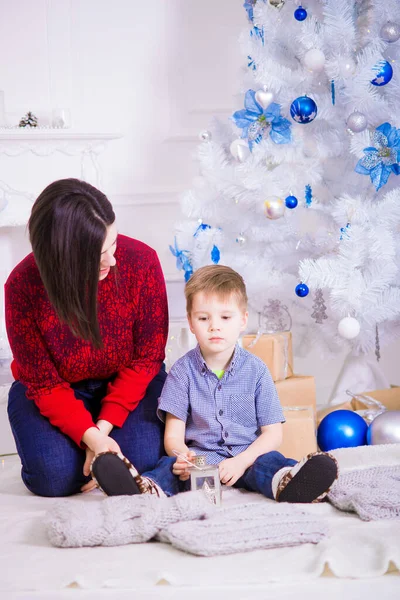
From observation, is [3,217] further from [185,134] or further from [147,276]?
[147,276]

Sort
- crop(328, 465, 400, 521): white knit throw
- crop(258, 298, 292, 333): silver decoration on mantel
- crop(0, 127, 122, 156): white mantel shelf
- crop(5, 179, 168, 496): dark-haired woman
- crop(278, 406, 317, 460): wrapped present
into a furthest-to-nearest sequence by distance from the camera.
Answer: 1. crop(0, 127, 122, 156): white mantel shelf
2. crop(258, 298, 292, 333): silver decoration on mantel
3. crop(278, 406, 317, 460): wrapped present
4. crop(5, 179, 168, 496): dark-haired woman
5. crop(328, 465, 400, 521): white knit throw

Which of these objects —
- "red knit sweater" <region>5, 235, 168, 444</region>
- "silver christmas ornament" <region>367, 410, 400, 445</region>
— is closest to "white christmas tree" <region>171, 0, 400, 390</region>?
"silver christmas ornament" <region>367, 410, 400, 445</region>

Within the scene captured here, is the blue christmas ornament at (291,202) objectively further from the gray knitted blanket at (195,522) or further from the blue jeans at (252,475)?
the gray knitted blanket at (195,522)

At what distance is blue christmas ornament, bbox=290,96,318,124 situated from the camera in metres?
1.89

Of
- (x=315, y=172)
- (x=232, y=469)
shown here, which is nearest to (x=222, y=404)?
(x=232, y=469)

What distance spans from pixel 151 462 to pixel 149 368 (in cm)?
21

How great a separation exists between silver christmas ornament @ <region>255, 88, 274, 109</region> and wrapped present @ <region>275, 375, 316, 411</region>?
753 millimetres

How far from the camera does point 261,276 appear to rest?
7.27 feet

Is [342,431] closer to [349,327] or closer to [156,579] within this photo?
[349,327]

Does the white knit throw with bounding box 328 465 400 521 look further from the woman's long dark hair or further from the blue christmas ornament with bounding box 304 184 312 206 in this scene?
the blue christmas ornament with bounding box 304 184 312 206

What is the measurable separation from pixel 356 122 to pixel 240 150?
332 mm

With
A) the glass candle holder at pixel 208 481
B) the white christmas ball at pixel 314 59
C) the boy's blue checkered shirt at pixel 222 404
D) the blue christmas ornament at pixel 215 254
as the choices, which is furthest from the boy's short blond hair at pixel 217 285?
the white christmas ball at pixel 314 59

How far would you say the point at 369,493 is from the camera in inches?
55.2

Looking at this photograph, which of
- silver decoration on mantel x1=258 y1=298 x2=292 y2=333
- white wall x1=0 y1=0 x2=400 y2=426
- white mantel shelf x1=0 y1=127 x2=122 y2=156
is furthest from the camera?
white wall x1=0 y1=0 x2=400 y2=426
